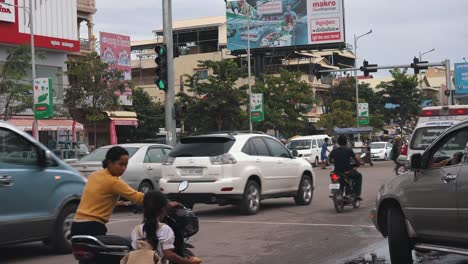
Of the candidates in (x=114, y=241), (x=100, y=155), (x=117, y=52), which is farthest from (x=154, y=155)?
(x=117, y=52)

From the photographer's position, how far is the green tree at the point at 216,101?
43.6m

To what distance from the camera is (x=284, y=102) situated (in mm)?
50219

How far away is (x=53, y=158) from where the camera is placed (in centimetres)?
905

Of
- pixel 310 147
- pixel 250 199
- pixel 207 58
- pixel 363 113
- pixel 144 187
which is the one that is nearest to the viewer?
pixel 250 199

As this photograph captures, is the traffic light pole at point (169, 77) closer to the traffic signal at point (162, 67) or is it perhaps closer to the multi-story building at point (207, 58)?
the traffic signal at point (162, 67)

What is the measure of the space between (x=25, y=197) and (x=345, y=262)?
4340 millimetres

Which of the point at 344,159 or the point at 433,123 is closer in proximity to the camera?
the point at 344,159

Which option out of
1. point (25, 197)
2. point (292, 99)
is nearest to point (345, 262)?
point (25, 197)

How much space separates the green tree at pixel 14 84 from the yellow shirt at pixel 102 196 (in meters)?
27.4

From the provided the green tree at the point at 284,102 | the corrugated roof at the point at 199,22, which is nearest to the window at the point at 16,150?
the green tree at the point at 284,102

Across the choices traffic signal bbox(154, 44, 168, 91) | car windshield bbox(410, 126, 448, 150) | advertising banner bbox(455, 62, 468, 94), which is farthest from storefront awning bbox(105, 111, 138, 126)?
car windshield bbox(410, 126, 448, 150)

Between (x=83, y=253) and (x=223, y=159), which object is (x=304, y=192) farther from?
(x=83, y=253)

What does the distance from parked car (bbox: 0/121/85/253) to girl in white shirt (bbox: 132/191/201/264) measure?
4043 mm

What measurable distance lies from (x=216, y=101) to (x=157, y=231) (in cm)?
3868
